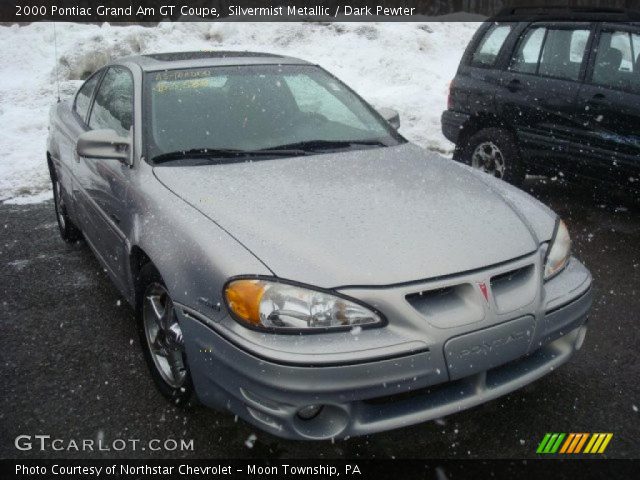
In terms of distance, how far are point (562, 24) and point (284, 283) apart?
15.1 ft

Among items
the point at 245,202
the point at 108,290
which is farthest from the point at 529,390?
the point at 108,290

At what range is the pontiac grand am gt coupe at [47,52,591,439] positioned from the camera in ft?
6.77

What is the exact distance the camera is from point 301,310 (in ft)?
6.82

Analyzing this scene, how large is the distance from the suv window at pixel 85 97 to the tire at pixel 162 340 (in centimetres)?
200

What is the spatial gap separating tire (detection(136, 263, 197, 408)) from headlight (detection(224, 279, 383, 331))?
57 centimetres

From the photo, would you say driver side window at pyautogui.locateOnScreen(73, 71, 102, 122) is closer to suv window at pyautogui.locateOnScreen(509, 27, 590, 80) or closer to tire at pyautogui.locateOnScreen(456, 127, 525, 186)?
tire at pyautogui.locateOnScreen(456, 127, 525, 186)

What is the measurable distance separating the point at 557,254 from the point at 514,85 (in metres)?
3.47

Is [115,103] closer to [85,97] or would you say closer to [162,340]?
[85,97]

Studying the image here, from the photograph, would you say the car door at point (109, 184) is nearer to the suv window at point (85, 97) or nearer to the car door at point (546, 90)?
the suv window at point (85, 97)

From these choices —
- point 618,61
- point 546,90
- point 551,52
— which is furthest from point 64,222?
point 618,61

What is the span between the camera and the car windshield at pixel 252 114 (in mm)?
3098

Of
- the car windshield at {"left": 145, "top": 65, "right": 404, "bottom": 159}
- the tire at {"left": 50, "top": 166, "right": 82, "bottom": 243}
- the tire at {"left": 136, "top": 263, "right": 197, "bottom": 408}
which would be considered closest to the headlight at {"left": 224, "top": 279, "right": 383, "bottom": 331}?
the tire at {"left": 136, "top": 263, "right": 197, "bottom": 408}

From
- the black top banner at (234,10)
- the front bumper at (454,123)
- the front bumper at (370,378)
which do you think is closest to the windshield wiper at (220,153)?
the front bumper at (370,378)

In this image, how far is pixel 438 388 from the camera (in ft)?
7.25
